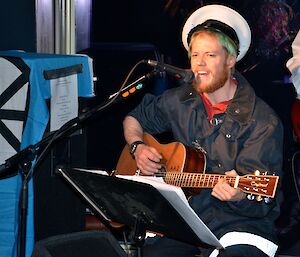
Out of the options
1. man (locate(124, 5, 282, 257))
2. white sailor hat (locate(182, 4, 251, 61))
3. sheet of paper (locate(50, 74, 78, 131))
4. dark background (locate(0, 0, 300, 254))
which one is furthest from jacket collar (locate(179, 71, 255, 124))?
dark background (locate(0, 0, 300, 254))

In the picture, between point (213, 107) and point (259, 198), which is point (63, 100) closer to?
point (213, 107)

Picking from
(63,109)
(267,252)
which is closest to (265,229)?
(267,252)

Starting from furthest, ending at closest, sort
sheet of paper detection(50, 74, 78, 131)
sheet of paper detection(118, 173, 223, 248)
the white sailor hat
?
sheet of paper detection(50, 74, 78, 131), the white sailor hat, sheet of paper detection(118, 173, 223, 248)

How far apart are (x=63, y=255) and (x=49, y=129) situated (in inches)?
43.3

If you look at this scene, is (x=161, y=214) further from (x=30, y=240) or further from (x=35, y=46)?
(x=35, y=46)

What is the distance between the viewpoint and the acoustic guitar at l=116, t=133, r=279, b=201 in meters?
2.88

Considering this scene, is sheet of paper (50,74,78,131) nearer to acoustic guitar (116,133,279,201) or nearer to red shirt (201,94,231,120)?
acoustic guitar (116,133,279,201)

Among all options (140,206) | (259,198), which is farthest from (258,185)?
(140,206)

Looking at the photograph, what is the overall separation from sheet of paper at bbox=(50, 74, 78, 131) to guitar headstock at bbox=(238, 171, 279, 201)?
1.09 metres

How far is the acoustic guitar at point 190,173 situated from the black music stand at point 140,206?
0.28m

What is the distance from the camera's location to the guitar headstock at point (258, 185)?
9.37ft

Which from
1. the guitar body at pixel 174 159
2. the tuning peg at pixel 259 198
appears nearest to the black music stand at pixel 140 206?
the tuning peg at pixel 259 198

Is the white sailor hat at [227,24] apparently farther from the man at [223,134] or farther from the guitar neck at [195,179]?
the guitar neck at [195,179]

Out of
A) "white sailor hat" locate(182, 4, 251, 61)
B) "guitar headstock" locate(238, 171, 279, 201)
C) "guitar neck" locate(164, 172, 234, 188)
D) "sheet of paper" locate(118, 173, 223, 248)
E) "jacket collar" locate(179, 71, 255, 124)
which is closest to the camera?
"sheet of paper" locate(118, 173, 223, 248)
